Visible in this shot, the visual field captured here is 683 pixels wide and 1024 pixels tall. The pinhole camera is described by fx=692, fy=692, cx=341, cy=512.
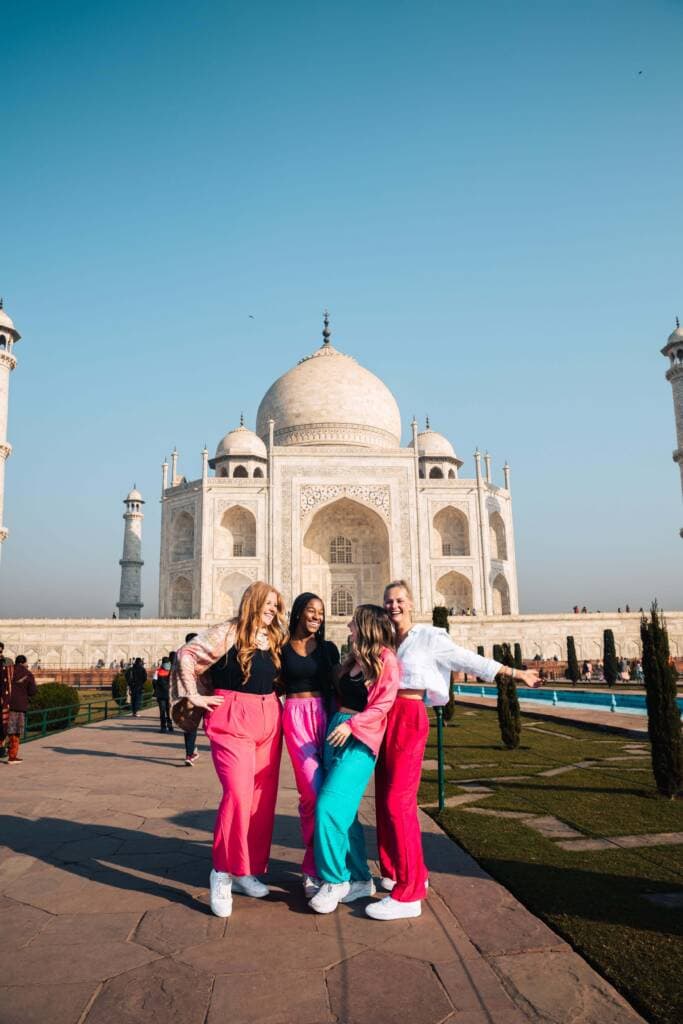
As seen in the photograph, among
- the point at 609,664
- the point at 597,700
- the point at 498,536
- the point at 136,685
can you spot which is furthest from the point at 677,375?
the point at 136,685

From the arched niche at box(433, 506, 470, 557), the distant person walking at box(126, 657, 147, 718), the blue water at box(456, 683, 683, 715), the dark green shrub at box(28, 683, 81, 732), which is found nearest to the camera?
the dark green shrub at box(28, 683, 81, 732)

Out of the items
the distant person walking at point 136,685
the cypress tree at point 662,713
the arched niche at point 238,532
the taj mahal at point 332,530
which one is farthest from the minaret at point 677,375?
the cypress tree at point 662,713

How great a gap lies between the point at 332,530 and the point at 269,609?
1135 inches

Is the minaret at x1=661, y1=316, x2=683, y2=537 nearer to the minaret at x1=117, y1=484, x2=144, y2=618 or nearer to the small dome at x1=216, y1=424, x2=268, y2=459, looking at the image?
the small dome at x1=216, y1=424, x2=268, y2=459

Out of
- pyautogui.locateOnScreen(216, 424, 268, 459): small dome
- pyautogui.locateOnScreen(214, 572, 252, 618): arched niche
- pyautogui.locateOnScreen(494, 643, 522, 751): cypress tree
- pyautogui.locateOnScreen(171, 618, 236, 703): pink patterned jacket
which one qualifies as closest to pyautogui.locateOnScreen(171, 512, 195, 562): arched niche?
pyautogui.locateOnScreen(214, 572, 252, 618): arched niche

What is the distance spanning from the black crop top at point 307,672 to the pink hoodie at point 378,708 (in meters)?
0.28

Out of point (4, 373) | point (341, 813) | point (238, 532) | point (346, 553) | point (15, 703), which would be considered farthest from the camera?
point (346, 553)

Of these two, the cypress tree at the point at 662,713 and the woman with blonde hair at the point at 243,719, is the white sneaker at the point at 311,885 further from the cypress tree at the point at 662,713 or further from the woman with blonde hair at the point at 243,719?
the cypress tree at the point at 662,713

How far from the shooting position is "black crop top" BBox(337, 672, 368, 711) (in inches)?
120

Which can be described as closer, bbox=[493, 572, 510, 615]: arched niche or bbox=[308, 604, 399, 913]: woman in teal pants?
bbox=[308, 604, 399, 913]: woman in teal pants

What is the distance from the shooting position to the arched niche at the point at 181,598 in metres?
30.0

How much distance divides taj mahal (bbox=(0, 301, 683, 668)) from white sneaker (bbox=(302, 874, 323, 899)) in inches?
943

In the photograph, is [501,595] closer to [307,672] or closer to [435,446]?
[435,446]

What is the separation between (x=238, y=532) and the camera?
3125 centimetres
